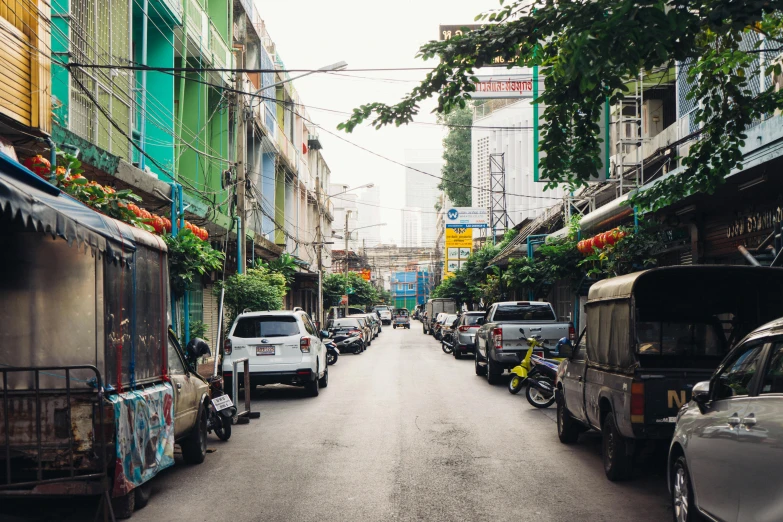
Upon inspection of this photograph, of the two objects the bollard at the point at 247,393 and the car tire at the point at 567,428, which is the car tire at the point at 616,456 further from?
the bollard at the point at 247,393

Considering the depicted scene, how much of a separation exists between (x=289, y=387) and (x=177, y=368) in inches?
389

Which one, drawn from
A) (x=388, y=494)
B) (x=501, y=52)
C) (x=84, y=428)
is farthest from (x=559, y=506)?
(x=501, y=52)

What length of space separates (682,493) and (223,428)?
664cm

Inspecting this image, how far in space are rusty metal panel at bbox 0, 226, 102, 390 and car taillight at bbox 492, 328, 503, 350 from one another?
40.7ft

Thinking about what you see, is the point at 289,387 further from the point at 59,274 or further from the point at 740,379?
the point at 740,379

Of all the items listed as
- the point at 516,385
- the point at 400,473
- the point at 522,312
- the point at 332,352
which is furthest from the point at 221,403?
the point at 332,352

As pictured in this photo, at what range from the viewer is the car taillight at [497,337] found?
18219 mm

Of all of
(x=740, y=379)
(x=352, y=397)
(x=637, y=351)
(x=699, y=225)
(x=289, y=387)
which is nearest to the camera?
(x=740, y=379)

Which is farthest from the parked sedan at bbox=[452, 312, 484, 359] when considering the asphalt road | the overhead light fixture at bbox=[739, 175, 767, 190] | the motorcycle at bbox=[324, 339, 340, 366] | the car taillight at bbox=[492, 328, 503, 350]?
the overhead light fixture at bbox=[739, 175, 767, 190]

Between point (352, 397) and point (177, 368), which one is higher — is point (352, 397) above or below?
below

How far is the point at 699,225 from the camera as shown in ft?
58.1

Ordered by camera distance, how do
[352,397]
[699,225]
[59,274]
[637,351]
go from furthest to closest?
1. [699,225]
2. [352,397]
3. [637,351]
4. [59,274]

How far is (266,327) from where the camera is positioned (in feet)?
53.5

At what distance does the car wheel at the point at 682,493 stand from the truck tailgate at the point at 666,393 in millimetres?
1301
